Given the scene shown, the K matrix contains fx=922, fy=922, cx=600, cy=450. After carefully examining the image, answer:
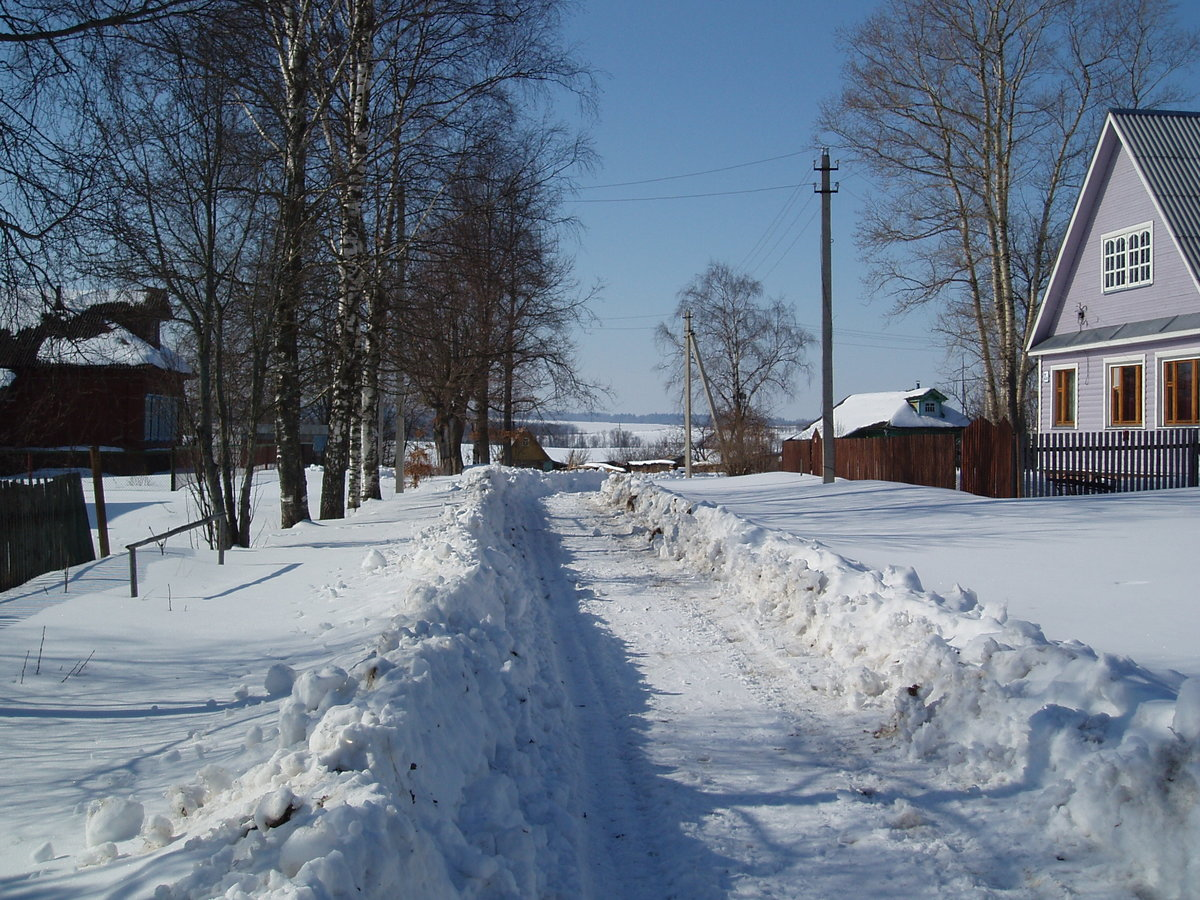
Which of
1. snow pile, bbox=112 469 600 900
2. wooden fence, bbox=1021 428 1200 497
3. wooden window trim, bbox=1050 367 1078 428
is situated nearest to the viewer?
snow pile, bbox=112 469 600 900

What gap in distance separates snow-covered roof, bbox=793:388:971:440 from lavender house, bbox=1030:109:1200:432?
3144cm

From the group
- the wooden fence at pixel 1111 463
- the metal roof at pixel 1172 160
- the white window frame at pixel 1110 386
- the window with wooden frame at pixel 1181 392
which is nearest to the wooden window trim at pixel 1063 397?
the white window frame at pixel 1110 386

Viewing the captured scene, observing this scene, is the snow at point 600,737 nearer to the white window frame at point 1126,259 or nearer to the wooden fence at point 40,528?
the wooden fence at point 40,528

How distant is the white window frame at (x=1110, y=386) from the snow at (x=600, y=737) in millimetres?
13781

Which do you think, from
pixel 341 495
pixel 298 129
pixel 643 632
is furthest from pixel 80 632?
pixel 341 495

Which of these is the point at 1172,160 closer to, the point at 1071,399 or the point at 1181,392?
the point at 1181,392

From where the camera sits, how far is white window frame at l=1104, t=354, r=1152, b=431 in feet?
68.2

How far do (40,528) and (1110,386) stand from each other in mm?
22149

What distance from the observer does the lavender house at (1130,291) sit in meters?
19.9

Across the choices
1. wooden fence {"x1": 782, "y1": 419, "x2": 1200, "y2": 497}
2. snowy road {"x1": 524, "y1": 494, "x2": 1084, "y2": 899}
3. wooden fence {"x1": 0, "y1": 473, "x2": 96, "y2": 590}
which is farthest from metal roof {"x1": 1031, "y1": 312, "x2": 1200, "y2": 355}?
wooden fence {"x1": 0, "y1": 473, "x2": 96, "y2": 590}

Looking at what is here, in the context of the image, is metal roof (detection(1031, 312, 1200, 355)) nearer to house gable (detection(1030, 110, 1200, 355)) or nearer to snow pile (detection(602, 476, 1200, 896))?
house gable (detection(1030, 110, 1200, 355))

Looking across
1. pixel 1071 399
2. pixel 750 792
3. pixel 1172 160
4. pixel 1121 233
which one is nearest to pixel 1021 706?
pixel 750 792

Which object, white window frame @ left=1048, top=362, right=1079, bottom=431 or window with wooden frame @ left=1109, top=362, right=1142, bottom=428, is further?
white window frame @ left=1048, top=362, right=1079, bottom=431

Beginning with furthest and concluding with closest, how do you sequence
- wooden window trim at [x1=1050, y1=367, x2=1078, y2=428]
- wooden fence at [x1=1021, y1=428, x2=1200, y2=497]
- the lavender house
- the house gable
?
1. wooden window trim at [x1=1050, y1=367, x2=1078, y2=428]
2. the house gable
3. the lavender house
4. wooden fence at [x1=1021, y1=428, x2=1200, y2=497]
